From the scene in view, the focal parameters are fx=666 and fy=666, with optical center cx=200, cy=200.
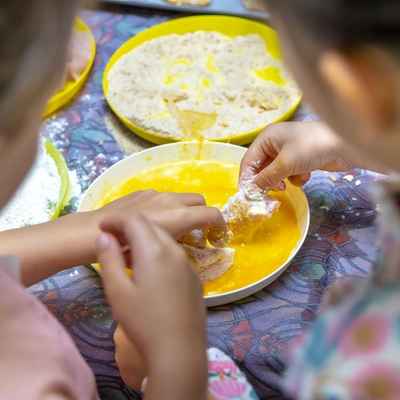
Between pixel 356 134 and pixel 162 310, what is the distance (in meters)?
0.24

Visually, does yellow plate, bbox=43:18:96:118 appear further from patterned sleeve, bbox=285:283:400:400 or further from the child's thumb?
patterned sleeve, bbox=285:283:400:400

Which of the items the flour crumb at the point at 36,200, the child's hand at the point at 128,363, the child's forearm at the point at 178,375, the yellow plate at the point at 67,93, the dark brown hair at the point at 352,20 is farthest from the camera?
the yellow plate at the point at 67,93

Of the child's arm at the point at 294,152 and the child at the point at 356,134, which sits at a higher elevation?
the child at the point at 356,134

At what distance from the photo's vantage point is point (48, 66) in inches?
17.3

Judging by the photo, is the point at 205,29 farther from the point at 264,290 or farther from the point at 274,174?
the point at 264,290

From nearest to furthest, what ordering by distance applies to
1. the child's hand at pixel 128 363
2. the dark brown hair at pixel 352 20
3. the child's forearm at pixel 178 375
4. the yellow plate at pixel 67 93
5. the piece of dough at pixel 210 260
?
the dark brown hair at pixel 352 20 → the child's forearm at pixel 178 375 → the child's hand at pixel 128 363 → the piece of dough at pixel 210 260 → the yellow plate at pixel 67 93

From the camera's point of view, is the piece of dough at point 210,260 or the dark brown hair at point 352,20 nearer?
the dark brown hair at point 352,20

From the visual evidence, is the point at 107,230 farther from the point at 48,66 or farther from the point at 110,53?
the point at 110,53

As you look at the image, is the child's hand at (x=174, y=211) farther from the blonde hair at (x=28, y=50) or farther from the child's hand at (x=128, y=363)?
the blonde hair at (x=28, y=50)

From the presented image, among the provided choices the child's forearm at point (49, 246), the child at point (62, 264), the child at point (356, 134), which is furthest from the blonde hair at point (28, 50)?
the child's forearm at point (49, 246)

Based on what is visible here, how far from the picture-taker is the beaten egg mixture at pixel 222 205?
0.82 metres

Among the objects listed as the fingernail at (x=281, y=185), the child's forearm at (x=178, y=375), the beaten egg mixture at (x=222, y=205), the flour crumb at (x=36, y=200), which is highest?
the child's forearm at (x=178, y=375)

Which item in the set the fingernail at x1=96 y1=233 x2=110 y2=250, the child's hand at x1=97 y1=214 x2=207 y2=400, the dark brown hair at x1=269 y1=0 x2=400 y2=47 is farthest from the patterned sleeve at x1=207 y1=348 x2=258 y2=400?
the dark brown hair at x1=269 y1=0 x2=400 y2=47

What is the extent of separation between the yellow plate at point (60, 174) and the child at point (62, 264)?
0.12 meters
